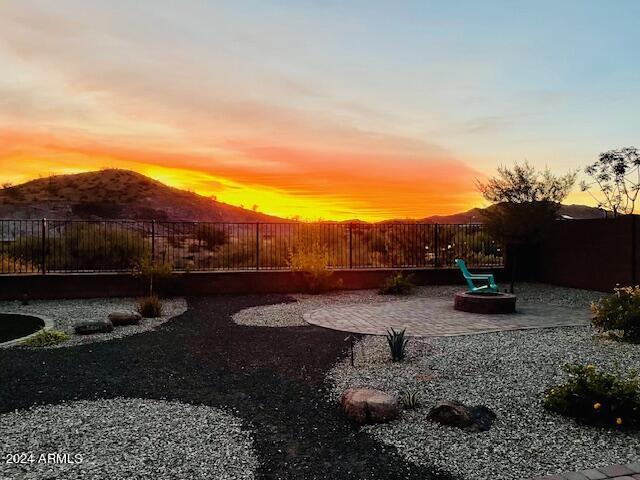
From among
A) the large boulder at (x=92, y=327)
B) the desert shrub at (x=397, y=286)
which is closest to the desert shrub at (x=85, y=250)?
the large boulder at (x=92, y=327)

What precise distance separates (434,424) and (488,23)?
360 inches

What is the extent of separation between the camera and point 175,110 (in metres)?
13.1

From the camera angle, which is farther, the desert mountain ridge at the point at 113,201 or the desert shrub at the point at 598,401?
the desert mountain ridge at the point at 113,201

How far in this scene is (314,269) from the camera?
14133mm

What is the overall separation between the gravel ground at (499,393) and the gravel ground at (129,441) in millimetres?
1310

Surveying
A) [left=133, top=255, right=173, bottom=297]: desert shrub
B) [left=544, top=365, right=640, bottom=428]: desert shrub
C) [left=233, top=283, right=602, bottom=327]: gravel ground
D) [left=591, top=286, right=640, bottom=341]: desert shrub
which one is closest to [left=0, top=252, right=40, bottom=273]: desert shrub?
[left=133, top=255, right=173, bottom=297]: desert shrub

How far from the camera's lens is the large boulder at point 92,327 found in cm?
854

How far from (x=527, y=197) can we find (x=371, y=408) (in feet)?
40.6

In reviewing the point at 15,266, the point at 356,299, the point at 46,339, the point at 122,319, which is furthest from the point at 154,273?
the point at 356,299

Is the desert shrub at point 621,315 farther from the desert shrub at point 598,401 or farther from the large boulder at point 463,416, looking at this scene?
the large boulder at point 463,416

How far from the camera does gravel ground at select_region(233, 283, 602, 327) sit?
32.6ft

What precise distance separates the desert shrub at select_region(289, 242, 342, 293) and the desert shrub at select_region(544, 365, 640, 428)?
9826 millimetres

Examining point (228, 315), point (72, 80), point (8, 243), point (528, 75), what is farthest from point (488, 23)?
point (8, 243)

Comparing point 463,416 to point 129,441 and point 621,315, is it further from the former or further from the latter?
point 621,315
